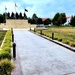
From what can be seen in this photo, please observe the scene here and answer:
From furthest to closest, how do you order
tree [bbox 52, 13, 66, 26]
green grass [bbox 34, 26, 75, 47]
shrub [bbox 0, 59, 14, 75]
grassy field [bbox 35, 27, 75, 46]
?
tree [bbox 52, 13, 66, 26] < grassy field [bbox 35, 27, 75, 46] < green grass [bbox 34, 26, 75, 47] < shrub [bbox 0, 59, 14, 75]

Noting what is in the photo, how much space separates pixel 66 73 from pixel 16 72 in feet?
6.38

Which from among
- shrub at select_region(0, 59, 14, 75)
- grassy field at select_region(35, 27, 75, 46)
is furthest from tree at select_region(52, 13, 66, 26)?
shrub at select_region(0, 59, 14, 75)

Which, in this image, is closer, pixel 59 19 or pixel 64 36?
pixel 64 36

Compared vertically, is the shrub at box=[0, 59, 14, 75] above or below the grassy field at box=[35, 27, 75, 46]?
above

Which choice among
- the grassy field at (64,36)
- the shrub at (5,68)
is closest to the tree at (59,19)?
the grassy field at (64,36)

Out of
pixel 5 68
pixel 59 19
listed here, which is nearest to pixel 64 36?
pixel 5 68

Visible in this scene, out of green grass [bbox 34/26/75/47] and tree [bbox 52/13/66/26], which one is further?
tree [bbox 52/13/66/26]

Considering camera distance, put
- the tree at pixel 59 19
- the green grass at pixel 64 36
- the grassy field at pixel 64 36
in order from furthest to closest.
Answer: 1. the tree at pixel 59 19
2. the grassy field at pixel 64 36
3. the green grass at pixel 64 36

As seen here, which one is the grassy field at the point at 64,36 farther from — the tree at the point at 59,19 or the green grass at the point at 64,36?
the tree at the point at 59,19

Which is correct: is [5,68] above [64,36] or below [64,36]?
above

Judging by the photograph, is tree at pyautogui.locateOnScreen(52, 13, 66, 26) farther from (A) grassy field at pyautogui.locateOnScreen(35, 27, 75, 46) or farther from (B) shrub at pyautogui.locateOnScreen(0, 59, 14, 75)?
(B) shrub at pyautogui.locateOnScreen(0, 59, 14, 75)

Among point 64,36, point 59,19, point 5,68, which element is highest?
point 59,19

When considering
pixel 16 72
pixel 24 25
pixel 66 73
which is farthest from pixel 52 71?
pixel 24 25

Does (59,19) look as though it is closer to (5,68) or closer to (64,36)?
(64,36)
